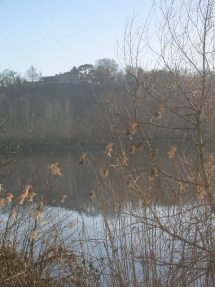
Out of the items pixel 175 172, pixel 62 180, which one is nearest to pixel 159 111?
pixel 175 172

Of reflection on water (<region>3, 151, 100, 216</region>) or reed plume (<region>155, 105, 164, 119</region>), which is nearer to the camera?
reed plume (<region>155, 105, 164, 119</region>)

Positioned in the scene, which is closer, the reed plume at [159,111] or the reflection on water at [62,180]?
the reed plume at [159,111]

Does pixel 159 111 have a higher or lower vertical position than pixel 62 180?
higher

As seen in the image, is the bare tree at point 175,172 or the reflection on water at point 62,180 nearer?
the bare tree at point 175,172

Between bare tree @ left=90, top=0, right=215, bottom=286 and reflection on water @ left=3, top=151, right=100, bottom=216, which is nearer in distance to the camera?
bare tree @ left=90, top=0, right=215, bottom=286

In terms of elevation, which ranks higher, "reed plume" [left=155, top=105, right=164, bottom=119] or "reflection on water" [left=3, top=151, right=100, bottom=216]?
"reed plume" [left=155, top=105, right=164, bottom=119]

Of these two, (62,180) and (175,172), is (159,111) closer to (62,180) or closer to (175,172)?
(175,172)

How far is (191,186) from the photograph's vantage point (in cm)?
401

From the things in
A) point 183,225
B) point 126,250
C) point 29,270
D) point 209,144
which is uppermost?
point 209,144

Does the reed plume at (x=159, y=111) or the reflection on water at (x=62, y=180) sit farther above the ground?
the reed plume at (x=159, y=111)

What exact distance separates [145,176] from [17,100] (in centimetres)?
3009

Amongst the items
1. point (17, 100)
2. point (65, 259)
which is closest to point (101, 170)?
point (65, 259)

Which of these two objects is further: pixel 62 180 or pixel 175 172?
pixel 62 180

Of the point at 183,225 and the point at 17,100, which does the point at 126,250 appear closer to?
the point at 183,225
